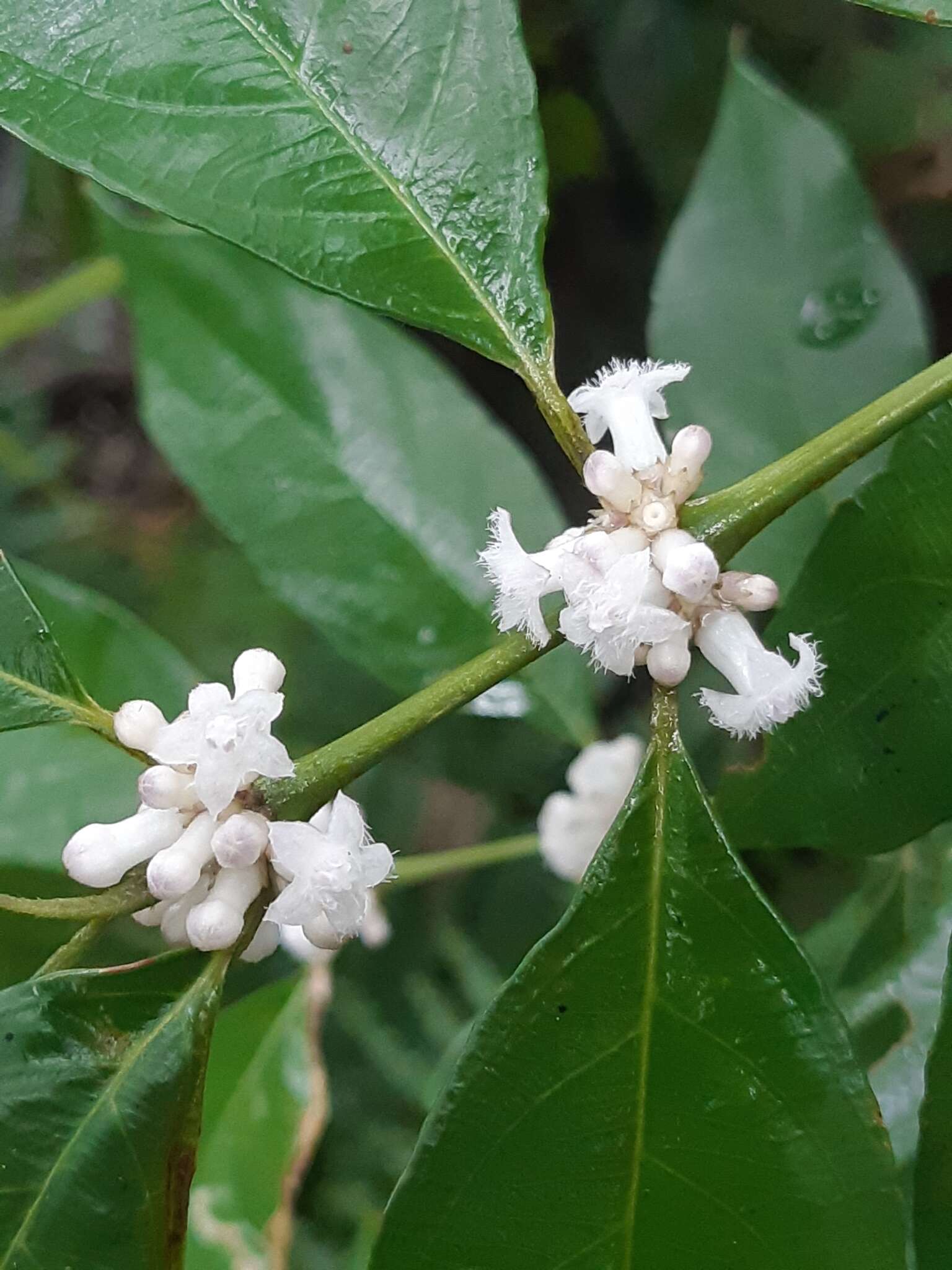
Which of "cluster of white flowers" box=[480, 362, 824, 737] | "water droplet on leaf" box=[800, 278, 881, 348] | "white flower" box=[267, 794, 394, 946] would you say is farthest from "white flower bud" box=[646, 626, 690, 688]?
"water droplet on leaf" box=[800, 278, 881, 348]

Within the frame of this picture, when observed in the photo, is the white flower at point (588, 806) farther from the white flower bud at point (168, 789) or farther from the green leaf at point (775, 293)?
the white flower bud at point (168, 789)

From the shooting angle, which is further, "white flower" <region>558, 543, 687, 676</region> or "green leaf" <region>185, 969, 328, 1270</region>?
"green leaf" <region>185, 969, 328, 1270</region>

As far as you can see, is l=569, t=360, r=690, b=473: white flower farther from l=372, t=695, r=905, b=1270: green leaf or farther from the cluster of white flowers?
l=372, t=695, r=905, b=1270: green leaf

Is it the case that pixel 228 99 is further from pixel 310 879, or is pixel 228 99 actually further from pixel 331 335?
pixel 331 335

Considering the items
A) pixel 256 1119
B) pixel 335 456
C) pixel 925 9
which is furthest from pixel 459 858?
pixel 925 9

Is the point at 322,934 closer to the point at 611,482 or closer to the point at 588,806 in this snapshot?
the point at 611,482
